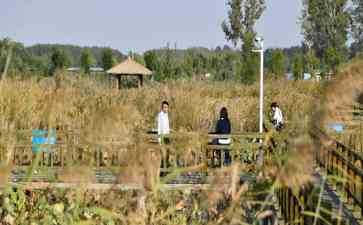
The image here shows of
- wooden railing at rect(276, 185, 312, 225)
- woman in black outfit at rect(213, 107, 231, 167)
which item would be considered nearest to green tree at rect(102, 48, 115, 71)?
woman in black outfit at rect(213, 107, 231, 167)

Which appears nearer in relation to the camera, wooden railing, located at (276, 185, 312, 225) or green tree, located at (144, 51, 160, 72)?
wooden railing, located at (276, 185, 312, 225)

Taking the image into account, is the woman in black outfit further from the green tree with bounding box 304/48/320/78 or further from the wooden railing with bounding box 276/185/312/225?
the green tree with bounding box 304/48/320/78

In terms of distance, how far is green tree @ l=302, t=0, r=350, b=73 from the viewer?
→ 37.1 meters

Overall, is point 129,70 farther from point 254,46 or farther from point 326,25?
point 326,25

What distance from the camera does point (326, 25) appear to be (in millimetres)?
38031

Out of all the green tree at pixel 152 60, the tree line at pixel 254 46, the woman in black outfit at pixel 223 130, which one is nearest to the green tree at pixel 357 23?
the tree line at pixel 254 46

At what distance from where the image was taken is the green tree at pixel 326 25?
122 feet

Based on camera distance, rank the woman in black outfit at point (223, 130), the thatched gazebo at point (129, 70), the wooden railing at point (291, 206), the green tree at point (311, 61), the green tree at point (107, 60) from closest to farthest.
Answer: the wooden railing at point (291, 206), the woman in black outfit at point (223, 130), the thatched gazebo at point (129, 70), the green tree at point (311, 61), the green tree at point (107, 60)

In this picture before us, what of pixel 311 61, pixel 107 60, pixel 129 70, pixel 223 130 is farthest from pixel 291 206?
pixel 107 60

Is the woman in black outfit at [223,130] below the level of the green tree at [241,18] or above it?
below

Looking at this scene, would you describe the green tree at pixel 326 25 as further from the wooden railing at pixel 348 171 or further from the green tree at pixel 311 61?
the wooden railing at pixel 348 171

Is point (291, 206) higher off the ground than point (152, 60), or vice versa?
point (152, 60)

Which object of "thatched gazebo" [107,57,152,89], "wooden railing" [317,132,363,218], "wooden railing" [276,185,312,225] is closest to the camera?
"wooden railing" [276,185,312,225]

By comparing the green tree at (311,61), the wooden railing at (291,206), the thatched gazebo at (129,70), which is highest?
the green tree at (311,61)
